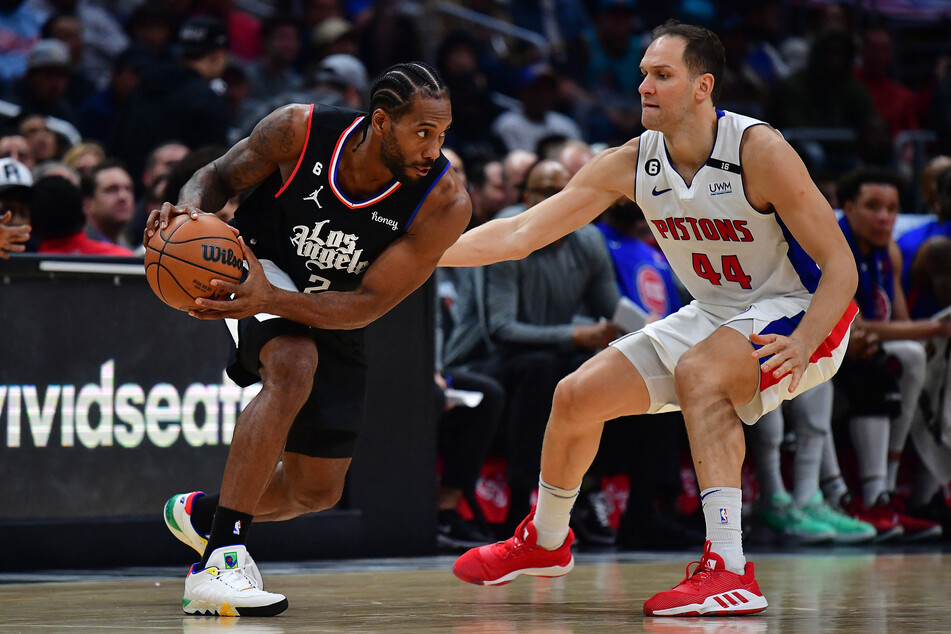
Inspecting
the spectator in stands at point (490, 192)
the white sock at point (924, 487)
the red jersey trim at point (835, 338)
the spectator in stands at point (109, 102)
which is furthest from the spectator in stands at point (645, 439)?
the spectator in stands at point (109, 102)

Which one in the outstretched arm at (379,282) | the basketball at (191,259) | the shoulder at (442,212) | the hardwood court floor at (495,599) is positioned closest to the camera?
the hardwood court floor at (495,599)

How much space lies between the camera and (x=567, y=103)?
11.9 meters

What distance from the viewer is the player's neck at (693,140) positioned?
4547 mm

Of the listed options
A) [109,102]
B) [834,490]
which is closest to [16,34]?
[109,102]

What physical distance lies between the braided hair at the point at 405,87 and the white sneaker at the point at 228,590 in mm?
1461

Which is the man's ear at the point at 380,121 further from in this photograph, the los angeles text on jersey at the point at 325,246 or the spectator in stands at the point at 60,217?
the spectator in stands at the point at 60,217

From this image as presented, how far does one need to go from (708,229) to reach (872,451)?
13.0 ft

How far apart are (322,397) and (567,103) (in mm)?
7827

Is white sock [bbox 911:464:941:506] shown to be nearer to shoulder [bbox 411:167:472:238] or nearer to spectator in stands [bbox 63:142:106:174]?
shoulder [bbox 411:167:472:238]

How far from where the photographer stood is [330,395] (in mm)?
4527

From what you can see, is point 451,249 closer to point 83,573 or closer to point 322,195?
point 322,195

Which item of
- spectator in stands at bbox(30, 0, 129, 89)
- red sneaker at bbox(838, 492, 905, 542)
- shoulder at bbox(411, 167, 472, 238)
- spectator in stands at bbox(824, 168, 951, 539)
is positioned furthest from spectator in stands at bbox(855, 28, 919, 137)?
shoulder at bbox(411, 167, 472, 238)

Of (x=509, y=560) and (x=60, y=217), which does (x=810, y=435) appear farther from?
(x=60, y=217)

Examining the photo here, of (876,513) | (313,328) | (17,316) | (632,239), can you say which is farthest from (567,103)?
(313,328)
